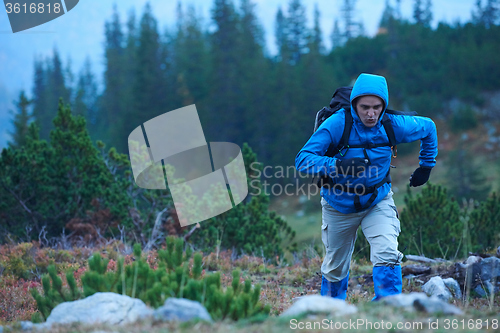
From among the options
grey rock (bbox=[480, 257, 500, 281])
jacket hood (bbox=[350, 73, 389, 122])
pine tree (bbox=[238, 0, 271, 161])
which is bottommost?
pine tree (bbox=[238, 0, 271, 161])

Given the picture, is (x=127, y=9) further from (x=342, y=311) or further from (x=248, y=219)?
(x=342, y=311)

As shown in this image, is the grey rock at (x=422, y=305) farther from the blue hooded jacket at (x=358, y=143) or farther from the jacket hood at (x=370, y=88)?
the jacket hood at (x=370, y=88)

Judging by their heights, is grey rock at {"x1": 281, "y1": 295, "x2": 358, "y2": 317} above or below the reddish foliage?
above

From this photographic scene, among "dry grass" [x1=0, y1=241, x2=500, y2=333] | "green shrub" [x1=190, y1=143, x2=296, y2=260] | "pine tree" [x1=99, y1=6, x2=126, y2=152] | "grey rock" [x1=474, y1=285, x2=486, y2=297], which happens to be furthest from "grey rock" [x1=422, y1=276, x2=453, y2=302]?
"pine tree" [x1=99, y1=6, x2=126, y2=152]

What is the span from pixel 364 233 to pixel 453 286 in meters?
1.96

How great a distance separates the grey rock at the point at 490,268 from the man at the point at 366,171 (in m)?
2.03

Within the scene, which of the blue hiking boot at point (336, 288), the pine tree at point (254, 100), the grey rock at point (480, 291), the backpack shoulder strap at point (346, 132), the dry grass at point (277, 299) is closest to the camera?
the dry grass at point (277, 299)

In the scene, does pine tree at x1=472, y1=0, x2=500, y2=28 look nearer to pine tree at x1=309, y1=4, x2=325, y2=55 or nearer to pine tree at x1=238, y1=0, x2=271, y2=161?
pine tree at x1=309, y1=4, x2=325, y2=55

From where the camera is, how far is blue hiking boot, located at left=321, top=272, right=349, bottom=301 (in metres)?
4.79

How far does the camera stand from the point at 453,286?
5.64m

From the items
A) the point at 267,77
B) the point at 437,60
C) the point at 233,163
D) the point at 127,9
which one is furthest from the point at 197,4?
the point at 233,163

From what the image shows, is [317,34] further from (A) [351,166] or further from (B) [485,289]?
(A) [351,166]

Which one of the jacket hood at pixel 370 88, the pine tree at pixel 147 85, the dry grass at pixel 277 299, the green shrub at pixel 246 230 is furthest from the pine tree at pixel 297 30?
the jacket hood at pixel 370 88

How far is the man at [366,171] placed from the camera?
4.12 meters
